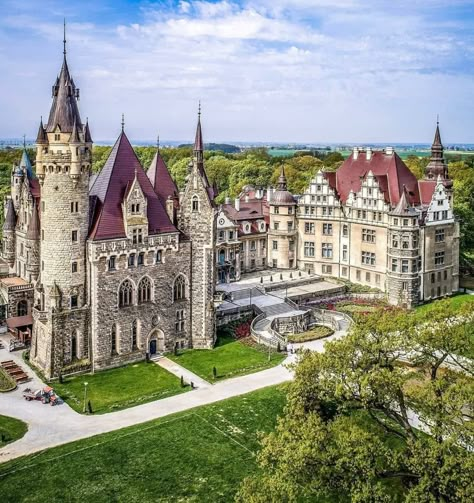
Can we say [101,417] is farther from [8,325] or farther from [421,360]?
[421,360]

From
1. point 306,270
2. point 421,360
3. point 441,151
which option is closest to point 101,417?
point 421,360

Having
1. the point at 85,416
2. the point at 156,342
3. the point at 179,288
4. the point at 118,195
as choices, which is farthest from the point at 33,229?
the point at 85,416

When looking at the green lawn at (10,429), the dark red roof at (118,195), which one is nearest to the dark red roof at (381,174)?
the dark red roof at (118,195)

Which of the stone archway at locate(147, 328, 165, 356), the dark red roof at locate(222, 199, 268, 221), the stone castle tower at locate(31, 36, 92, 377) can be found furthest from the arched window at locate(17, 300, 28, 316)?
the dark red roof at locate(222, 199, 268, 221)

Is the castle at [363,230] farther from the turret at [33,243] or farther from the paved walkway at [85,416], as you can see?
the paved walkway at [85,416]

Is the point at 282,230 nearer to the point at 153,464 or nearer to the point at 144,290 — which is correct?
the point at 144,290

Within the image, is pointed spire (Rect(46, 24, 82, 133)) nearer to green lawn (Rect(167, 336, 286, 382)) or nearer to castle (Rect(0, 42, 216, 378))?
castle (Rect(0, 42, 216, 378))
